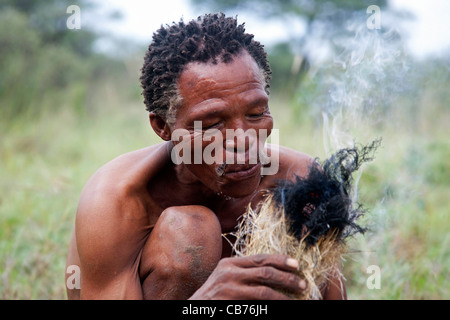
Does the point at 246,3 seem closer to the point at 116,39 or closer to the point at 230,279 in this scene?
the point at 116,39

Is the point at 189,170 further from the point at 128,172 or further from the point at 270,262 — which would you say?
the point at 270,262

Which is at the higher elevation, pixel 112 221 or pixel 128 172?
pixel 128 172

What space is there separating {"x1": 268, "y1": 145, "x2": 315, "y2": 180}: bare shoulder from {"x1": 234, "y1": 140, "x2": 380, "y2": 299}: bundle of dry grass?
664 mm

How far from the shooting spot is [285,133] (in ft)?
22.4

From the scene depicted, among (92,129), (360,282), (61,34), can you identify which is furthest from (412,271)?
(61,34)

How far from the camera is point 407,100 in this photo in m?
5.87

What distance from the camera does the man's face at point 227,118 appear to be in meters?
2.30

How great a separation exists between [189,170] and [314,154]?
307cm

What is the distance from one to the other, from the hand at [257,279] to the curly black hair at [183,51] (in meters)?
0.82

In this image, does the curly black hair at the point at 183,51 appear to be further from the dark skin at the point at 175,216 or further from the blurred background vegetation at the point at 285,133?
the blurred background vegetation at the point at 285,133

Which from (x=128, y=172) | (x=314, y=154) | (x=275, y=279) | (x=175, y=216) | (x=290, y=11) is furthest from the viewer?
(x=290, y=11)

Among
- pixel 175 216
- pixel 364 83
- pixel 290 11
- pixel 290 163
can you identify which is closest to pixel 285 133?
pixel 364 83

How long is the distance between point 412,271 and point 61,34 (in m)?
8.91

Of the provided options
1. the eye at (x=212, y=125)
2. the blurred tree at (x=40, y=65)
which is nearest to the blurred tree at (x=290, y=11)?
Result: the blurred tree at (x=40, y=65)
